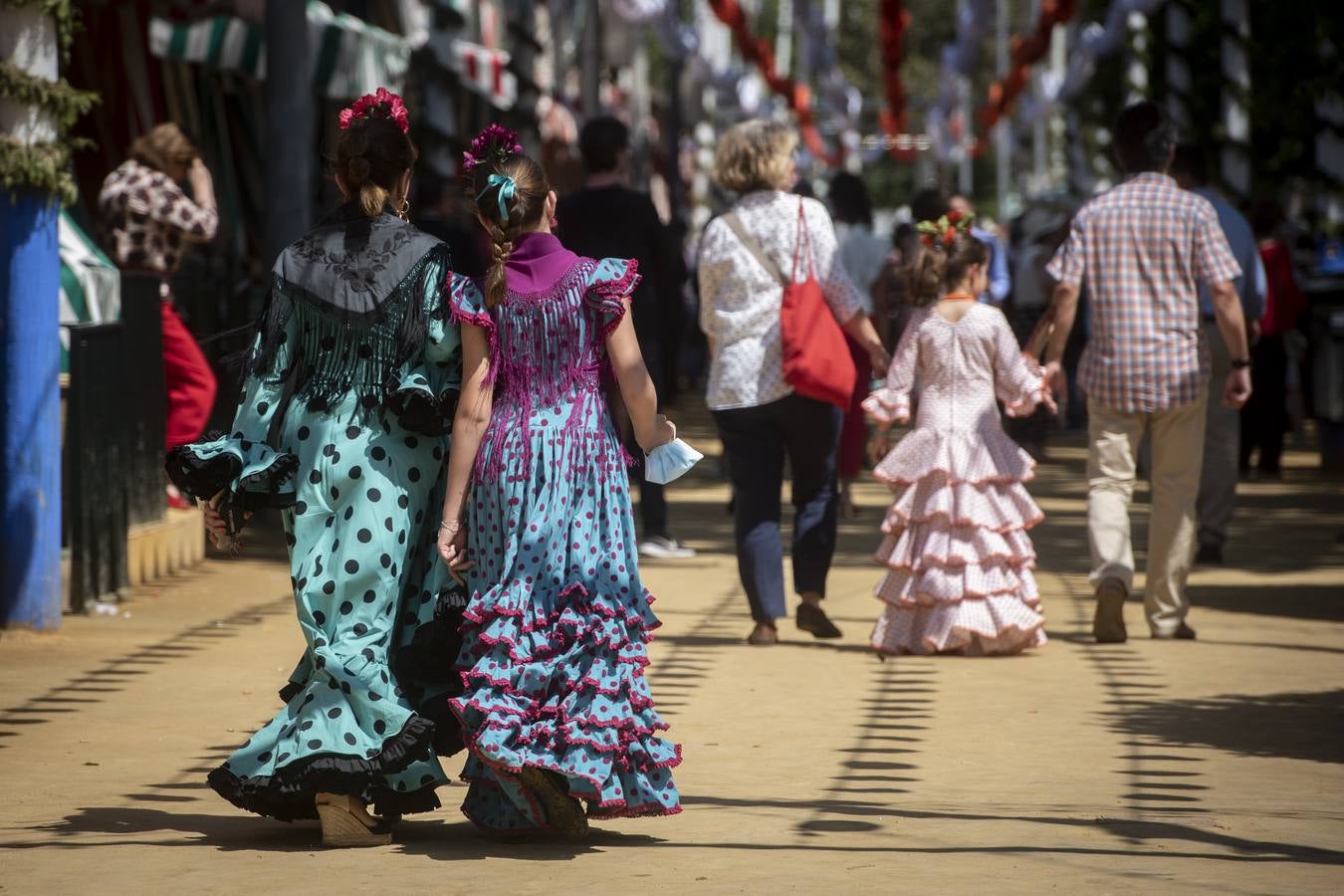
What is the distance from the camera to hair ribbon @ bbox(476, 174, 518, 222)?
5.80 m

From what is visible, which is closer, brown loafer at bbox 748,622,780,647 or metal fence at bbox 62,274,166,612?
brown loafer at bbox 748,622,780,647

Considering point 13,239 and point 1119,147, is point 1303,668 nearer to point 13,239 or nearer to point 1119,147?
point 1119,147

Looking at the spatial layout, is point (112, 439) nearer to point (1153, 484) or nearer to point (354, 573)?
point (1153, 484)

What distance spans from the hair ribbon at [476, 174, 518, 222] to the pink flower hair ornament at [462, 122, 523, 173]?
90 millimetres

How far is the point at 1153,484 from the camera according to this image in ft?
31.2

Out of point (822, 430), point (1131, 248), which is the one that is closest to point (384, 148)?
point (822, 430)

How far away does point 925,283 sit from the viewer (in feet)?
30.9

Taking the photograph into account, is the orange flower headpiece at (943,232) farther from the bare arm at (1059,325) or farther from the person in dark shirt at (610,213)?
the person in dark shirt at (610,213)

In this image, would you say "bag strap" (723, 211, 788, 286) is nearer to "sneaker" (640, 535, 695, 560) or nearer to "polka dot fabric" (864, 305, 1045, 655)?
"polka dot fabric" (864, 305, 1045, 655)

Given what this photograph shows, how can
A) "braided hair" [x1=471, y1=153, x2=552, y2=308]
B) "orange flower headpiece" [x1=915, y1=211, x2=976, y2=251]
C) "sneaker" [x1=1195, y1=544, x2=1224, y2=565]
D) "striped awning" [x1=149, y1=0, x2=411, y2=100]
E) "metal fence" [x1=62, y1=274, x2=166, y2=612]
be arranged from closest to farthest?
"braided hair" [x1=471, y1=153, x2=552, y2=308]
"orange flower headpiece" [x1=915, y1=211, x2=976, y2=251]
"metal fence" [x1=62, y1=274, x2=166, y2=612]
"sneaker" [x1=1195, y1=544, x2=1224, y2=565]
"striped awning" [x1=149, y1=0, x2=411, y2=100]

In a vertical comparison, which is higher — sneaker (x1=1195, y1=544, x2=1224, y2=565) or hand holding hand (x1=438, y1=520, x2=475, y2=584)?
hand holding hand (x1=438, y1=520, x2=475, y2=584)

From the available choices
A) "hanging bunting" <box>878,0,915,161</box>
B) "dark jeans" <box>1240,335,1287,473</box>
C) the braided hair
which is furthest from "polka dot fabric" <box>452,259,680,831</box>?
"hanging bunting" <box>878,0,915,161</box>

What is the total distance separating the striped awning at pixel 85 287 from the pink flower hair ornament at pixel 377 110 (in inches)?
217

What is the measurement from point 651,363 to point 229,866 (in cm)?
624
